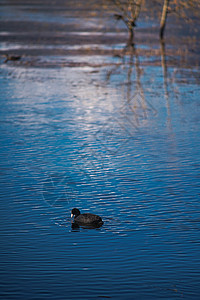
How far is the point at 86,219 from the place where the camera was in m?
9.19

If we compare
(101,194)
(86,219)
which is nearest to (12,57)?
(101,194)

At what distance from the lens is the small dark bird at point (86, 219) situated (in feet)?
30.1

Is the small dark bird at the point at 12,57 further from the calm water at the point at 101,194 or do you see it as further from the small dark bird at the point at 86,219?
the small dark bird at the point at 86,219

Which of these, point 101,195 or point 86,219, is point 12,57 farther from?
point 86,219

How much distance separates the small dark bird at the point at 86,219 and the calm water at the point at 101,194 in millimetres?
160

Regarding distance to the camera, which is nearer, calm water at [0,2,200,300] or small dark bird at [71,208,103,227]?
calm water at [0,2,200,300]

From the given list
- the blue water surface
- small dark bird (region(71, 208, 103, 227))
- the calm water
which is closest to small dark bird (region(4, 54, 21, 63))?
the calm water

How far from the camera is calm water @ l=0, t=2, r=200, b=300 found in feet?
25.2

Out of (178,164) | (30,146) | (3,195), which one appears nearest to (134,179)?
(178,164)

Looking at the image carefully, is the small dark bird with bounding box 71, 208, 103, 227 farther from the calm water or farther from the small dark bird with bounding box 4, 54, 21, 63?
the small dark bird with bounding box 4, 54, 21, 63

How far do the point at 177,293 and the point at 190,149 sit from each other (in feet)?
22.6

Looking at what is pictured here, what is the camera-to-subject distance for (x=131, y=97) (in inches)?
812

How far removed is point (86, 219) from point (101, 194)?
156 cm

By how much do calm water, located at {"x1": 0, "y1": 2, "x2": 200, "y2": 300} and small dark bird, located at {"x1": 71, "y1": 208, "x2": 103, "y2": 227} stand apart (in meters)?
0.16
